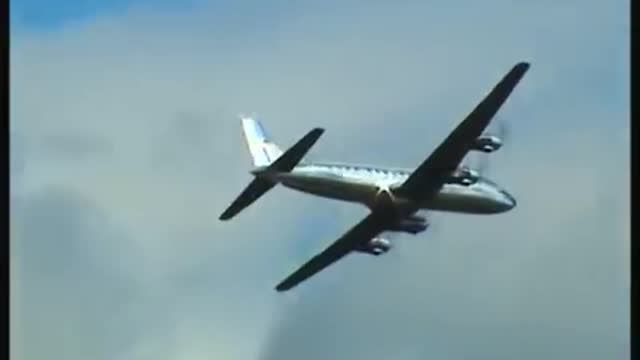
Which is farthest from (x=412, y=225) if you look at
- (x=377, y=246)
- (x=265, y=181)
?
(x=265, y=181)

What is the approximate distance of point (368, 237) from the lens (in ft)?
28.9

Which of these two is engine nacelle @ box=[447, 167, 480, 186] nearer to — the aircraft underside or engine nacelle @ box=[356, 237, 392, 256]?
the aircraft underside

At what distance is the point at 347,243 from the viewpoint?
9.14 m

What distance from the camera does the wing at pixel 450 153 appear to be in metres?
8.05

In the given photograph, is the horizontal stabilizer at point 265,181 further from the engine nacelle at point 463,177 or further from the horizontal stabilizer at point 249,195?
the engine nacelle at point 463,177

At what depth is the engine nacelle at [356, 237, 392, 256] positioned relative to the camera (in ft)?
27.9

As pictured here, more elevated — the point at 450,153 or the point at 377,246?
the point at 450,153

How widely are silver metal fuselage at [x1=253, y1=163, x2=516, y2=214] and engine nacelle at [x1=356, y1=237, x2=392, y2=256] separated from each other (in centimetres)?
21

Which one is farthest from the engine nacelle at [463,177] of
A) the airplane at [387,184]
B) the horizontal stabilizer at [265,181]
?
the horizontal stabilizer at [265,181]

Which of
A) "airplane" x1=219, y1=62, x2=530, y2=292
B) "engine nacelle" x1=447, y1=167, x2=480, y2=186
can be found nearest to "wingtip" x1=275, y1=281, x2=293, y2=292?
"airplane" x1=219, y1=62, x2=530, y2=292

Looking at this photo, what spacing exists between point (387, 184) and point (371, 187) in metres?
0.10

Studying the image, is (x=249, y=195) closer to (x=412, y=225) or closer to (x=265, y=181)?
(x=265, y=181)
